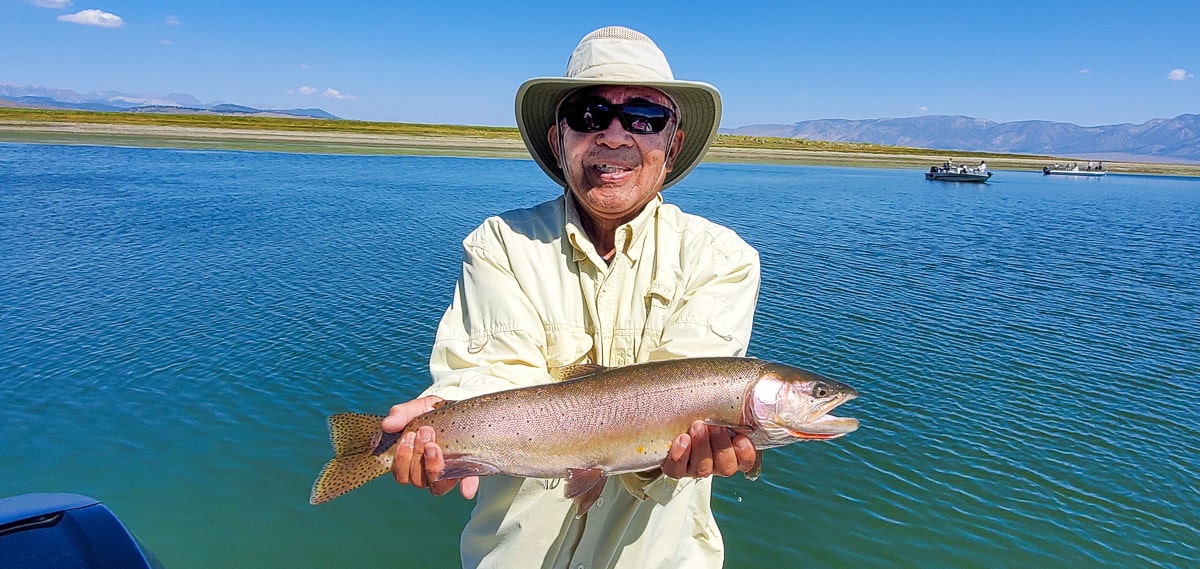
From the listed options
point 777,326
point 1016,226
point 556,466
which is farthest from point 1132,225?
point 556,466

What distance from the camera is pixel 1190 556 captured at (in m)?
7.62

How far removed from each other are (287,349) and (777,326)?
29.6 ft

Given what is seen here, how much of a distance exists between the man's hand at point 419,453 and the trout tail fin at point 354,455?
65mm

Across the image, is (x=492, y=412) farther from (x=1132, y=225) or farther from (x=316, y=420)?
(x=1132, y=225)

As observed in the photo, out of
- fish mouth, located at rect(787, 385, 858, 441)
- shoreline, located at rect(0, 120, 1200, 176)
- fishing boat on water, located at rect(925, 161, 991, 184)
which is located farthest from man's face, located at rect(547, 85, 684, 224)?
fishing boat on water, located at rect(925, 161, 991, 184)

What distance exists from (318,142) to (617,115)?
86048 millimetres

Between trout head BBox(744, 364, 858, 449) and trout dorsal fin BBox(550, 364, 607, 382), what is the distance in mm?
694

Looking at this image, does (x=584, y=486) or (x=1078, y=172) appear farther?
(x=1078, y=172)

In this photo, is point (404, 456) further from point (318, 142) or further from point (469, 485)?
point (318, 142)

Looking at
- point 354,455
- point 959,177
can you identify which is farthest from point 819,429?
point 959,177

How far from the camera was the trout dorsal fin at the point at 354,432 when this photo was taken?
125 inches

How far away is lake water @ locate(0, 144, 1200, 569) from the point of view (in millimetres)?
7605

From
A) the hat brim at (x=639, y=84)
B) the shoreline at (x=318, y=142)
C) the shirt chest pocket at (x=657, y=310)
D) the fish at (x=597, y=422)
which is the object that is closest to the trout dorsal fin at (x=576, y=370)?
the fish at (x=597, y=422)

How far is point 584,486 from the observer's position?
9.70ft
